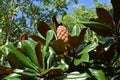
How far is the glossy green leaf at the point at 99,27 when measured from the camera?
7.49ft

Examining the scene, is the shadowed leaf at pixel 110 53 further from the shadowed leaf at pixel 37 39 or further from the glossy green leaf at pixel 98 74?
the shadowed leaf at pixel 37 39

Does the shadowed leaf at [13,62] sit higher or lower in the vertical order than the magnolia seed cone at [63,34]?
lower

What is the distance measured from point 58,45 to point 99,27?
1.08 ft

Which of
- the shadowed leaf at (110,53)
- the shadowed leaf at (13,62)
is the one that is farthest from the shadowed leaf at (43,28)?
the shadowed leaf at (110,53)

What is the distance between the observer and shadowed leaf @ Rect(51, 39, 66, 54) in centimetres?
220

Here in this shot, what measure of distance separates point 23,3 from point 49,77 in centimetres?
1880

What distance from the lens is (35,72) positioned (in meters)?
2.21

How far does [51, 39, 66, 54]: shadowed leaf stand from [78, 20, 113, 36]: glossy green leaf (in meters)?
0.21

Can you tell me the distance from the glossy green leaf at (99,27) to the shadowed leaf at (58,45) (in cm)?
21

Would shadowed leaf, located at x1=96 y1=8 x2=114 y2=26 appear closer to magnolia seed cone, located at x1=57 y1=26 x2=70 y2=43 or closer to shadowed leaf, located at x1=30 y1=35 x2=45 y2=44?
magnolia seed cone, located at x1=57 y1=26 x2=70 y2=43

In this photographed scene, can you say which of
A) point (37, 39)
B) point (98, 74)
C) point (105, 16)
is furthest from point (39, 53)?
point (105, 16)

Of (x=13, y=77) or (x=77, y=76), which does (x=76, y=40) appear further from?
(x=13, y=77)

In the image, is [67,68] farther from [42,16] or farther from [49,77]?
[42,16]

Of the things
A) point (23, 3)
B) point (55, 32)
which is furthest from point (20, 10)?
point (55, 32)
